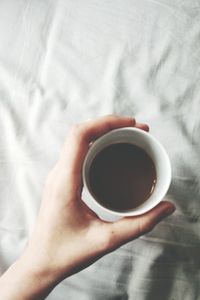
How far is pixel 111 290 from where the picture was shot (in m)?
0.77

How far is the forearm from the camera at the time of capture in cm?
67

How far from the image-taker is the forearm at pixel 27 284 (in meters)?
0.67

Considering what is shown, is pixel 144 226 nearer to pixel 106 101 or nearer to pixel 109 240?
pixel 109 240

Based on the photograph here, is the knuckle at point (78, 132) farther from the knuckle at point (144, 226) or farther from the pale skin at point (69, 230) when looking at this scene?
the knuckle at point (144, 226)

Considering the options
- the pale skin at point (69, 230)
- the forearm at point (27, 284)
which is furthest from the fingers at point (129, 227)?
the forearm at point (27, 284)

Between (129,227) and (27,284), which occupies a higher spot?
(129,227)

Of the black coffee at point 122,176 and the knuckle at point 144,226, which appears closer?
the knuckle at point 144,226

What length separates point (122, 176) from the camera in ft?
2.46

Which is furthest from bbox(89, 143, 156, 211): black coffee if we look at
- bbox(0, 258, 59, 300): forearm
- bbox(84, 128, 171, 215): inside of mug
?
bbox(0, 258, 59, 300): forearm

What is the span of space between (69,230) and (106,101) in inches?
11.4

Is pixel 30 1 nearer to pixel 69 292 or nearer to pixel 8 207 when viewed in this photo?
pixel 8 207

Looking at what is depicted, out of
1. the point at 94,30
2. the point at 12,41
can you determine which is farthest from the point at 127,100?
the point at 12,41

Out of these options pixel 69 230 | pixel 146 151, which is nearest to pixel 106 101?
pixel 146 151

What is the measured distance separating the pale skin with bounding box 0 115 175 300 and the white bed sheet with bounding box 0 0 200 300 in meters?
0.12
